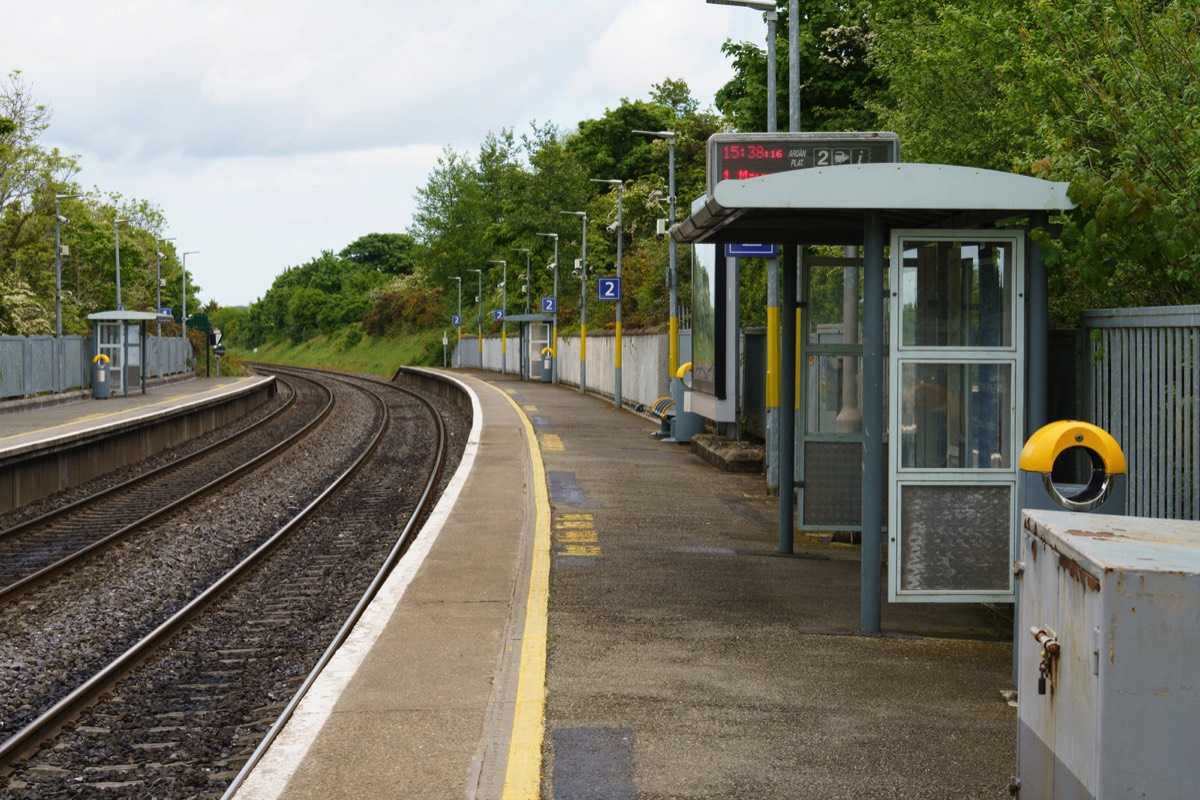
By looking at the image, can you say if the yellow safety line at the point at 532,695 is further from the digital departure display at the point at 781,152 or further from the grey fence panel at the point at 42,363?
the grey fence panel at the point at 42,363

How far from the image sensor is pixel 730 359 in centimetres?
1936

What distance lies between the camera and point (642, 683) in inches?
269

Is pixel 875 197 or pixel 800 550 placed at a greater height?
pixel 875 197

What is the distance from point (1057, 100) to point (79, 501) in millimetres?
13037

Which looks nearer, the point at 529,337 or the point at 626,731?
the point at 626,731

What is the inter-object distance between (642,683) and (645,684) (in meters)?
0.02

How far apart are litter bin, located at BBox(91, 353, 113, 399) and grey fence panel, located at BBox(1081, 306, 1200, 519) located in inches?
1268

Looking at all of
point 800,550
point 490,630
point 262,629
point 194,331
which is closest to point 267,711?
point 490,630

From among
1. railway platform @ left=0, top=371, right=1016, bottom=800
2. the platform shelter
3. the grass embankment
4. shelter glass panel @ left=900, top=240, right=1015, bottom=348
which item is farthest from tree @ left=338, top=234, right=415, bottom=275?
shelter glass panel @ left=900, top=240, right=1015, bottom=348

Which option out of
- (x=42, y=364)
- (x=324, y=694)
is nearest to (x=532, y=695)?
(x=324, y=694)

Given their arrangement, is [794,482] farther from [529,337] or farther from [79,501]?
[529,337]

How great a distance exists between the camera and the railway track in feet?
23.3

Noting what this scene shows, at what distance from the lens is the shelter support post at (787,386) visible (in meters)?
10.5

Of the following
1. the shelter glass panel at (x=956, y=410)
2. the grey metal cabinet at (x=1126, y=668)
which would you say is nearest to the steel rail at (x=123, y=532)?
the shelter glass panel at (x=956, y=410)
